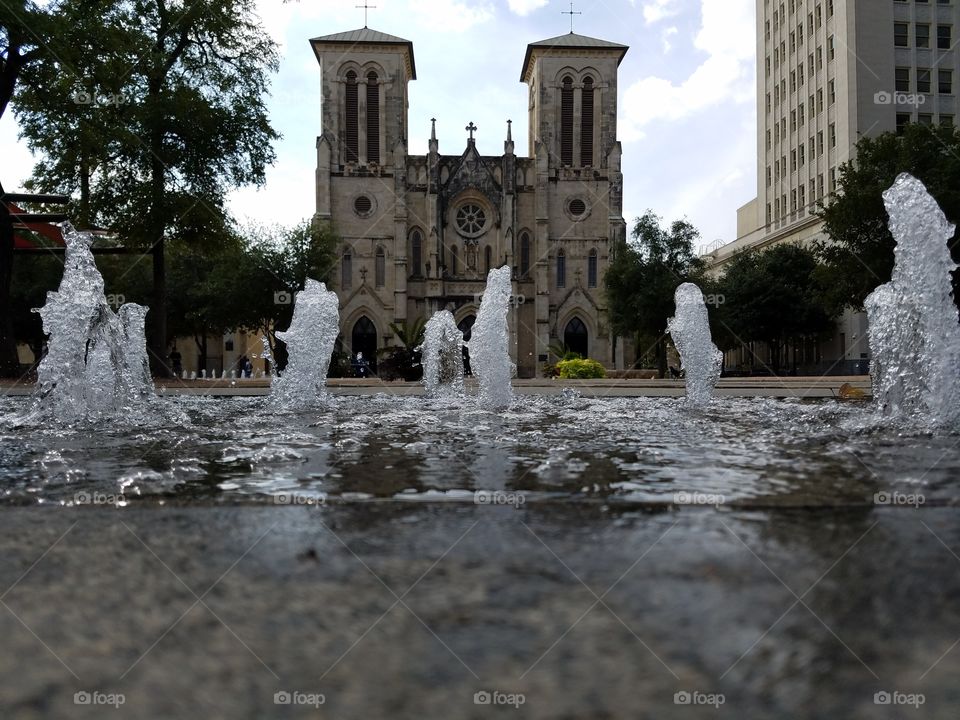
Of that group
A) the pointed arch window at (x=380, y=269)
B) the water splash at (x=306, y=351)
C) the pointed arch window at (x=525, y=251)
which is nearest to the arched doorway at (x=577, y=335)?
the pointed arch window at (x=525, y=251)

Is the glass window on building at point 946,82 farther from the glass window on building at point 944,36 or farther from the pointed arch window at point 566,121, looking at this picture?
the pointed arch window at point 566,121

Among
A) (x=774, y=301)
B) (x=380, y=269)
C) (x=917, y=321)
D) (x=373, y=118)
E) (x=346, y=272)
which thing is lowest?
(x=917, y=321)

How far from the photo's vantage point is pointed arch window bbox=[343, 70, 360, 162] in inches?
2130

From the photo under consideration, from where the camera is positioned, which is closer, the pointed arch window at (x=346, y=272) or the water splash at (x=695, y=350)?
the water splash at (x=695, y=350)

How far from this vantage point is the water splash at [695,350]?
13.1 meters

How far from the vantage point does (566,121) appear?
55.6 m

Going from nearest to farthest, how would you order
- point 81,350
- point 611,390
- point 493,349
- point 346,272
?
point 81,350, point 493,349, point 611,390, point 346,272

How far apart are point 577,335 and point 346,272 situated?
15.6m

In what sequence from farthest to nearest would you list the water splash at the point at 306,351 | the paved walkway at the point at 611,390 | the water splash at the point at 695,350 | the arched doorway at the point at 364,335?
the arched doorway at the point at 364,335 → the paved walkway at the point at 611,390 → the water splash at the point at 695,350 → the water splash at the point at 306,351

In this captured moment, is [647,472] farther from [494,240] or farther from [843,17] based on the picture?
[494,240]

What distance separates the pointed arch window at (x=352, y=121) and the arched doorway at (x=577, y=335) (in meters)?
17.6

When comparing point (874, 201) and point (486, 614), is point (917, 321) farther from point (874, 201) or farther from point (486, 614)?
point (874, 201)

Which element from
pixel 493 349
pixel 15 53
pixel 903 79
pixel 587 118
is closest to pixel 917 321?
pixel 493 349

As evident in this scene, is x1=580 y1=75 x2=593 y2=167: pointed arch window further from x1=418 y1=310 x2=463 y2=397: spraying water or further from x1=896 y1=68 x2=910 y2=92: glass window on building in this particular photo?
x1=418 y1=310 x2=463 y2=397: spraying water
